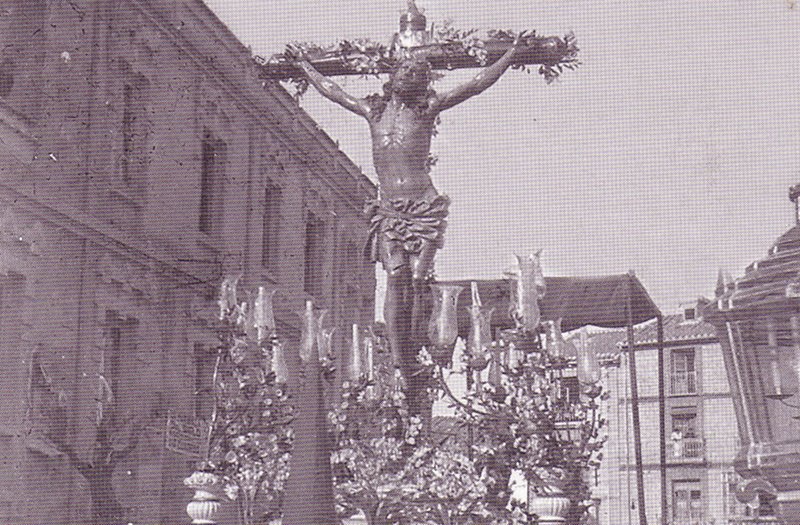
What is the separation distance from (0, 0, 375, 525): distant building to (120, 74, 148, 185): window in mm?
20

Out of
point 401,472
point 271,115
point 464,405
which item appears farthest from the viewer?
point 271,115

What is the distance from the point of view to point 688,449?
28.8 m

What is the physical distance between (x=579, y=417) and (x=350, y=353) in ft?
6.27

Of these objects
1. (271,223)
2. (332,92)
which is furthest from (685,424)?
(332,92)

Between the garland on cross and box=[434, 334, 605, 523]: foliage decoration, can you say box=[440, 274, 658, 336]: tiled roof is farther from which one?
the garland on cross

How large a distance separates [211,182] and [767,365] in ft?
36.0

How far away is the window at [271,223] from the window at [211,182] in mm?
1294

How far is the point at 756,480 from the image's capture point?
170cm

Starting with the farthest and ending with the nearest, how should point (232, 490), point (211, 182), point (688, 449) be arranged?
point (688, 449) → point (211, 182) → point (232, 490)

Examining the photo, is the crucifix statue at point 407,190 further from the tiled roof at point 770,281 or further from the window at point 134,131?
Result: the tiled roof at point 770,281

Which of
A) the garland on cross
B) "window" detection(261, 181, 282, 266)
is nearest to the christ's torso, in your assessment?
the garland on cross

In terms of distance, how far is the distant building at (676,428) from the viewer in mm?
28203

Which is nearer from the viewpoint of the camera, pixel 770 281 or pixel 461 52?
pixel 770 281

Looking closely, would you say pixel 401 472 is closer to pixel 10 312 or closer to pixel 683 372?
pixel 10 312
